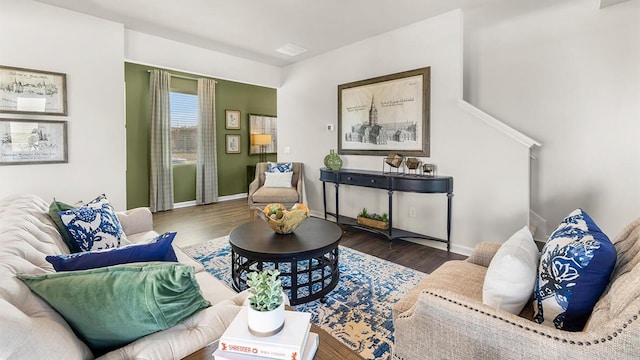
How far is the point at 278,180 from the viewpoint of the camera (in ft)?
15.4

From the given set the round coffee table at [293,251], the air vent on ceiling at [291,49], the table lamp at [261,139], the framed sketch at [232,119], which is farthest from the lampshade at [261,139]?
the round coffee table at [293,251]

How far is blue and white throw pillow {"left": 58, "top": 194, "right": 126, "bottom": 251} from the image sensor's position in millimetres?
1691

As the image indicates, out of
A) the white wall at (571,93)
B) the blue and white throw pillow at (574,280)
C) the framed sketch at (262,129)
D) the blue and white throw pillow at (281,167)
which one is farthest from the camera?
the framed sketch at (262,129)

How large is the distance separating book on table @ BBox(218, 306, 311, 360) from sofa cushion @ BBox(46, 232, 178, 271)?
1.76 ft

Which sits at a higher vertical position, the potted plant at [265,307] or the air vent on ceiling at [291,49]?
the air vent on ceiling at [291,49]

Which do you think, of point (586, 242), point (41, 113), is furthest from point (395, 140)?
Result: point (41, 113)

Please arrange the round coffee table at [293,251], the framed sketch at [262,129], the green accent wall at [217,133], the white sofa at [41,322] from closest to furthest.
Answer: the white sofa at [41,322], the round coffee table at [293,251], the green accent wall at [217,133], the framed sketch at [262,129]

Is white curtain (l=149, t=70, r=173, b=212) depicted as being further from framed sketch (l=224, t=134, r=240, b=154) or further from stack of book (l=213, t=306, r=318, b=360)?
stack of book (l=213, t=306, r=318, b=360)

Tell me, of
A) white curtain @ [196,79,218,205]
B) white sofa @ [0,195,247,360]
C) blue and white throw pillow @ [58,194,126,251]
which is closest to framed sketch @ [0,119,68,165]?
blue and white throw pillow @ [58,194,126,251]

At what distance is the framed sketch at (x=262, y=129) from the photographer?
674 cm

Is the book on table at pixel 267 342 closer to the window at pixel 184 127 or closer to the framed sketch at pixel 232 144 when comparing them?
the window at pixel 184 127

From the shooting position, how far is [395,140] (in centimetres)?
383

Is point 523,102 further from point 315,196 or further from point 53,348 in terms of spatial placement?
point 53,348

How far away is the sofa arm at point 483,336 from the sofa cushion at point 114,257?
100cm
